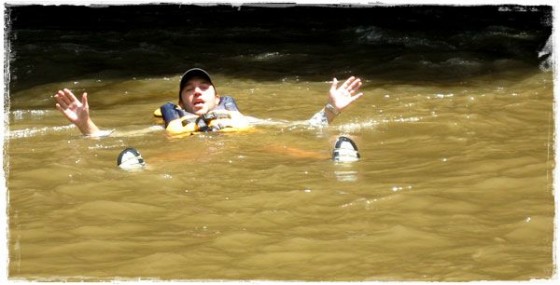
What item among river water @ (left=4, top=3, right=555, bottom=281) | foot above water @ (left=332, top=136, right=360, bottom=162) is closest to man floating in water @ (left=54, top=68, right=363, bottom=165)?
river water @ (left=4, top=3, right=555, bottom=281)

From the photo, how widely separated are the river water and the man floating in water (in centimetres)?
14

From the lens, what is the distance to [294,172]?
6957 mm

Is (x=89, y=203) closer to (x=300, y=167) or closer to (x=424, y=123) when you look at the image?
(x=300, y=167)

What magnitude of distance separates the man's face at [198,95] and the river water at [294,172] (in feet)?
1.24

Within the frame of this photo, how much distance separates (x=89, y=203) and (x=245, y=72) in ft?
18.6

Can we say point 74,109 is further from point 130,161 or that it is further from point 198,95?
point 130,161

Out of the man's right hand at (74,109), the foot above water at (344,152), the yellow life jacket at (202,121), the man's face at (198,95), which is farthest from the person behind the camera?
the man's face at (198,95)

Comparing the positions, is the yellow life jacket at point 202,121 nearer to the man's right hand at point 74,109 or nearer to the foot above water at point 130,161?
the man's right hand at point 74,109

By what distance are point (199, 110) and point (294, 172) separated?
6.02ft

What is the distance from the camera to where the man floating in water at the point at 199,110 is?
802 cm

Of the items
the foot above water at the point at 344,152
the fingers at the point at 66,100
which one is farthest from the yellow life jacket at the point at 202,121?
the foot above water at the point at 344,152

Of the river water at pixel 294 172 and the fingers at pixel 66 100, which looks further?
the fingers at pixel 66 100

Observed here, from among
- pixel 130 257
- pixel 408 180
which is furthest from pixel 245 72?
pixel 130 257

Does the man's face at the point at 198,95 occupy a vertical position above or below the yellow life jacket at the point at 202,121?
above
